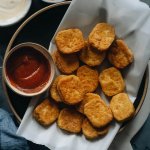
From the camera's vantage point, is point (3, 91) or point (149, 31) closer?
point (149, 31)

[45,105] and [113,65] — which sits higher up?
[113,65]

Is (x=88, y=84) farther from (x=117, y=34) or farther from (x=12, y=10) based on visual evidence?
(x=12, y=10)

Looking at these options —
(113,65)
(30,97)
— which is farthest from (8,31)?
(113,65)

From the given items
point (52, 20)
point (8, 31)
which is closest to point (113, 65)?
point (52, 20)

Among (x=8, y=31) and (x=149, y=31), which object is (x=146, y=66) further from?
(x=8, y=31)

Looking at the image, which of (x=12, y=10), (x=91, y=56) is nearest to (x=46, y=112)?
(x=91, y=56)

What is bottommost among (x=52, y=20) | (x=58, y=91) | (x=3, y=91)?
(x=3, y=91)

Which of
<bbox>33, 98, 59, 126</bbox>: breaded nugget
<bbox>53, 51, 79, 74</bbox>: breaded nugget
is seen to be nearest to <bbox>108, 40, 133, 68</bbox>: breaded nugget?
<bbox>53, 51, 79, 74</bbox>: breaded nugget
